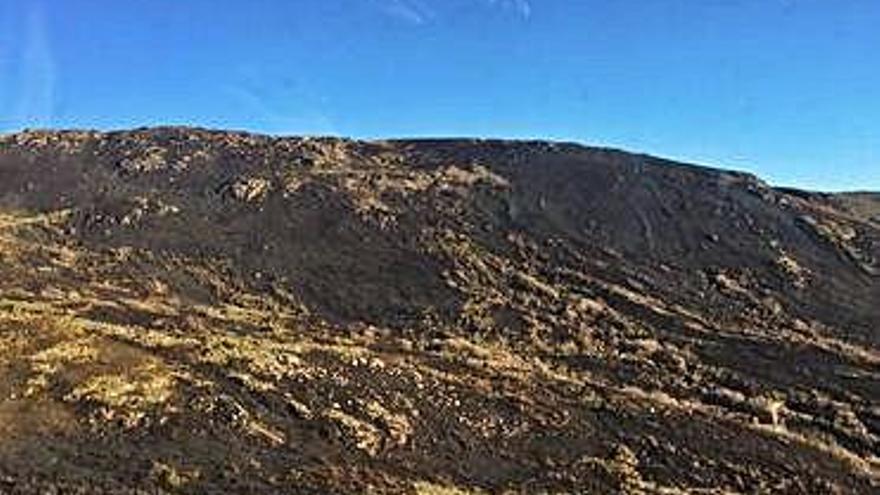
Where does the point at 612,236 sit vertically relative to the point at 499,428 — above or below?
above

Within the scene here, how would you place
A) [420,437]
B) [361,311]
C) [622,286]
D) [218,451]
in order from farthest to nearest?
[622,286], [361,311], [420,437], [218,451]

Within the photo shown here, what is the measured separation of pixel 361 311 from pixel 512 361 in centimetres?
1129

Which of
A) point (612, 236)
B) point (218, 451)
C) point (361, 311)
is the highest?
point (612, 236)

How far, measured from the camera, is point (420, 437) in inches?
2143

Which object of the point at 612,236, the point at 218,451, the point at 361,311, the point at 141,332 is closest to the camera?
the point at 218,451

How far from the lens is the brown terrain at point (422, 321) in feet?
171

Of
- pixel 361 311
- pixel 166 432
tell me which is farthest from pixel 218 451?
pixel 361 311

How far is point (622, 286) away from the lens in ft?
273

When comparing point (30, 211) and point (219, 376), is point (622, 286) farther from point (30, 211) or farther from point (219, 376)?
point (30, 211)

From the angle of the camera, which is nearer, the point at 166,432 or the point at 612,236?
the point at 166,432

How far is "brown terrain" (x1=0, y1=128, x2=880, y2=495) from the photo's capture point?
171ft

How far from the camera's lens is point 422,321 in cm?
7525

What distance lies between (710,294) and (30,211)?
43221 mm

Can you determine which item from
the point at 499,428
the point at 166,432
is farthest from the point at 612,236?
the point at 166,432
